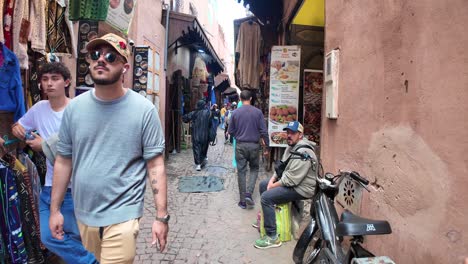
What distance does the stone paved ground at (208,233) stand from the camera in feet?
13.2

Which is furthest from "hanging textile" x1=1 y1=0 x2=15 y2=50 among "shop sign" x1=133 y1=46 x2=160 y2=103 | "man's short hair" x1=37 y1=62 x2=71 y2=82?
"shop sign" x1=133 y1=46 x2=160 y2=103

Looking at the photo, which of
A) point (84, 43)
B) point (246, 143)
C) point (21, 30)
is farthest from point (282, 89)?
point (21, 30)

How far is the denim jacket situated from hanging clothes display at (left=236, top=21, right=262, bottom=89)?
6257mm

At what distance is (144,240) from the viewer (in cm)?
444

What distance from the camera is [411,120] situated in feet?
8.35

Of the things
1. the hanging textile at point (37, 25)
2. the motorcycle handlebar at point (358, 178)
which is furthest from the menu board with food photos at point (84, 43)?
the motorcycle handlebar at point (358, 178)

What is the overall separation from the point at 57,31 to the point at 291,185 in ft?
11.3

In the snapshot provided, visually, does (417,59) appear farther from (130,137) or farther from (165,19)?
(165,19)

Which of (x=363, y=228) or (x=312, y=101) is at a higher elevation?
(x=312, y=101)

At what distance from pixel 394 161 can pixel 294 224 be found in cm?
210

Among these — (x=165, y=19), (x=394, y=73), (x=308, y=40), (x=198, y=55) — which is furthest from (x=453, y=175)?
(x=198, y=55)

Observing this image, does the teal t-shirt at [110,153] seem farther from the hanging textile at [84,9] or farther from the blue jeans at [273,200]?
the hanging textile at [84,9]

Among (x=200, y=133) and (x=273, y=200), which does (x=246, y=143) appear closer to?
(x=273, y=200)

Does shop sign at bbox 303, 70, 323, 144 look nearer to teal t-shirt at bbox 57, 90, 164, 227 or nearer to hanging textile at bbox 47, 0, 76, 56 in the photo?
hanging textile at bbox 47, 0, 76, 56
